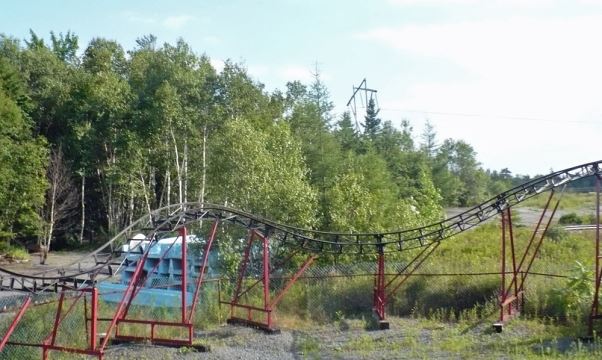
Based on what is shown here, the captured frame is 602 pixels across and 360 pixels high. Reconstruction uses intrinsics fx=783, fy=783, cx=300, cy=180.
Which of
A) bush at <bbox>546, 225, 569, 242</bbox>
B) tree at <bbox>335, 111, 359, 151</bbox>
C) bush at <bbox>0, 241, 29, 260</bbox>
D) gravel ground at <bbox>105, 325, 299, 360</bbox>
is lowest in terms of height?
gravel ground at <bbox>105, 325, 299, 360</bbox>

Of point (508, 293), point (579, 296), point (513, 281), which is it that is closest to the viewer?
point (579, 296)

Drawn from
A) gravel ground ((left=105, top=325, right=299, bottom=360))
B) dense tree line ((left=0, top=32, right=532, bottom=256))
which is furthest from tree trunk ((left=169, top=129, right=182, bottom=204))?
gravel ground ((left=105, top=325, right=299, bottom=360))

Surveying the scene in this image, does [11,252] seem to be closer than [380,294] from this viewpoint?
No

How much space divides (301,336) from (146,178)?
29.3 meters

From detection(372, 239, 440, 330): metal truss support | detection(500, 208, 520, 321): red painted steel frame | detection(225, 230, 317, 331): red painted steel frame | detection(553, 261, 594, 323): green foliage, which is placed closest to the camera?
detection(553, 261, 594, 323): green foliage

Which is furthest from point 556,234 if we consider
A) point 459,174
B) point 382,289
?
point 459,174

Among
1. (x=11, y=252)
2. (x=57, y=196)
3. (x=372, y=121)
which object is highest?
(x=372, y=121)

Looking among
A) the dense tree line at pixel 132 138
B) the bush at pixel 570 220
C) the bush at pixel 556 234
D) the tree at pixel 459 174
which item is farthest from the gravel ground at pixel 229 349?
the tree at pixel 459 174

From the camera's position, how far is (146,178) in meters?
45.7

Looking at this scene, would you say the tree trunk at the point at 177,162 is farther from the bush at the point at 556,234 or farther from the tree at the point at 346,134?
the bush at the point at 556,234

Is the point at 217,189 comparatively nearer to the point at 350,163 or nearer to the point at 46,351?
the point at 350,163

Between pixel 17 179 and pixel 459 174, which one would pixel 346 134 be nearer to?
pixel 17 179

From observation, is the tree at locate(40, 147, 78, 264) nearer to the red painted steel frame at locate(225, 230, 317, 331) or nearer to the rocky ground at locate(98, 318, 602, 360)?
the red painted steel frame at locate(225, 230, 317, 331)

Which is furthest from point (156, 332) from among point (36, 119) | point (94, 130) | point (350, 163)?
point (36, 119)
